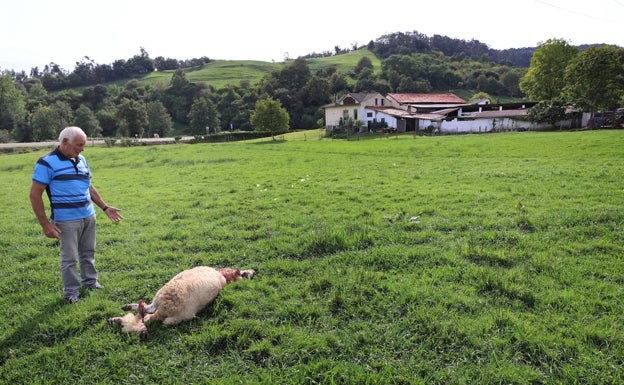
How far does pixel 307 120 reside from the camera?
9150cm

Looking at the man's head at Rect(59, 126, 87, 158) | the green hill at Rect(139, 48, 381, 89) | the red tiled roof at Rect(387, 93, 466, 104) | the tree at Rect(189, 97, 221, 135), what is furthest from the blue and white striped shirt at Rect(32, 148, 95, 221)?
the green hill at Rect(139, 48, 381, 89)

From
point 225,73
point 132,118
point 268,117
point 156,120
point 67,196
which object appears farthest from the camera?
point 225,73

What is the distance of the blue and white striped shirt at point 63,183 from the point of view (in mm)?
5238

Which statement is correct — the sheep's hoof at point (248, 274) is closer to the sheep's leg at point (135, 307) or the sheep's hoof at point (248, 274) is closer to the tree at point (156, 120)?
the sheep's leg at point (135, 307)

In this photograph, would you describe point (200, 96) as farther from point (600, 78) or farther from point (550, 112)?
point (600, 78)

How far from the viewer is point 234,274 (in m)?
5.97

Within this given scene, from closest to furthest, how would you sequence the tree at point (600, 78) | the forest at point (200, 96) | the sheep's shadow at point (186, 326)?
the sheep's shadow at point (186, 326)
the tree at point (600, 78)
the forest at point (200, 96)

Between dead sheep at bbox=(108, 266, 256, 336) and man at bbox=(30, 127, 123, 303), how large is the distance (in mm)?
1195

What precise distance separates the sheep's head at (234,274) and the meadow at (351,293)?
24cm

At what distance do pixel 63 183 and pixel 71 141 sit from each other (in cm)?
63

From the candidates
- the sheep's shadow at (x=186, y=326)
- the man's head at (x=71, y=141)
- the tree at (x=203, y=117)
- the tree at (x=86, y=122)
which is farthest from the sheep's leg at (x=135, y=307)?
the tree at (x=86, y=122)

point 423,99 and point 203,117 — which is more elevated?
point 423,99

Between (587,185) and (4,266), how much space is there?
51.1ft

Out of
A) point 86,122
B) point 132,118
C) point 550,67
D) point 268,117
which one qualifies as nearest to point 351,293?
point 268,117
